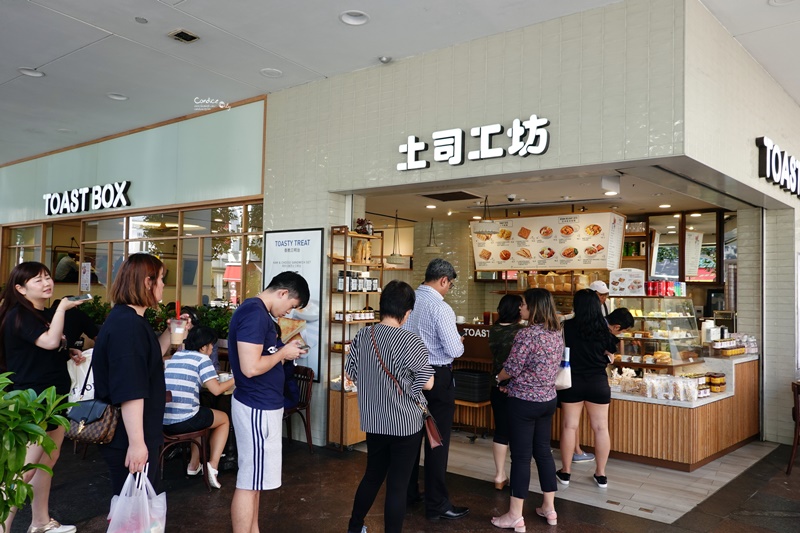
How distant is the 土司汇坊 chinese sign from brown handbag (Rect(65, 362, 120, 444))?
3357 millimetres

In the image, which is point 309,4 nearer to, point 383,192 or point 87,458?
point 383,192

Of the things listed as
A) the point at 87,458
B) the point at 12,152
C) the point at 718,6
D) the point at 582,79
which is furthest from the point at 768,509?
the point at 12,152

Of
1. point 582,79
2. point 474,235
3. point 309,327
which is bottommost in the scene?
point 309,327

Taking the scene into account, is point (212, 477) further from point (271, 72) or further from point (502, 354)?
point (271, 72)

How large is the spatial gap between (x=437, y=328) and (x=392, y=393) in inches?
36.2

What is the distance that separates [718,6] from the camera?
445cm

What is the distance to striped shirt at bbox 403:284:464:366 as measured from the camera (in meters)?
3.94

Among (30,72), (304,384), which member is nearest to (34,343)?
(304,384)

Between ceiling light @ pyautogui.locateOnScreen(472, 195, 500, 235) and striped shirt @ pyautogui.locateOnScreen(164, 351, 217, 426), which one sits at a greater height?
ceiling light @ pyautogui.locateOnScreen(472, 195, 500, 235)

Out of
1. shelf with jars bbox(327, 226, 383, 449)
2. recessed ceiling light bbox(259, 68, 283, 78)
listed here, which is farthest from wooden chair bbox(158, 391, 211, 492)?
recessed ceiling light bbox(259, 68, 283, 78)

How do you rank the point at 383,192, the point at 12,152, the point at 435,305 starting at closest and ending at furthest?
the point at 435,305 < the point at 383,192 < the point at 12,152

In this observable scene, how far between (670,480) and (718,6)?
3785mm

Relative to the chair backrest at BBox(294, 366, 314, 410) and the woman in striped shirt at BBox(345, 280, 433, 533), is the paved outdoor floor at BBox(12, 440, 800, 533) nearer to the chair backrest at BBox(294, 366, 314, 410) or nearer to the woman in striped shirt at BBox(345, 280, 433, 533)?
the chair backrest at BBox(294, 366, 314, 410)

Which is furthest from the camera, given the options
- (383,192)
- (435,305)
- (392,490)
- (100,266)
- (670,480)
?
(100,266)
